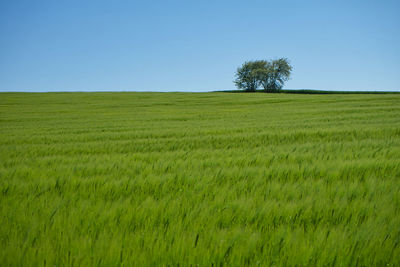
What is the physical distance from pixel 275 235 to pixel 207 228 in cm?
45

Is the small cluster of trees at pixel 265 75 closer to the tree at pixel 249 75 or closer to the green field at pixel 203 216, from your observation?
the tree at pixel 249 75

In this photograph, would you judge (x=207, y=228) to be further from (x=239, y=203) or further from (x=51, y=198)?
(x=51, y=198)

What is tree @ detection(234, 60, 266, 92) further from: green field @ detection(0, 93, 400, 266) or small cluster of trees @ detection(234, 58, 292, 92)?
green field @ detection(0, 93, 400, 266)

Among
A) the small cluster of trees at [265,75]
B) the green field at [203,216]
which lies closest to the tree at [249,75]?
the small cluster of trees at [265,75]

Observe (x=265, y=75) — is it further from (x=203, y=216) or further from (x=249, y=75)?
(x=203, y=216)

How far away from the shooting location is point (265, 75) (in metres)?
79.9

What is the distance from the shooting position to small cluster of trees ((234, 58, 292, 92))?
79.8m

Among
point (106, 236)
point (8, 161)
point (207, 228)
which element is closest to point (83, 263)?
point (106, 236)

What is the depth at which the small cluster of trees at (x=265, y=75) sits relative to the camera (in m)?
79.8

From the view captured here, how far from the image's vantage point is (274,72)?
80625mm

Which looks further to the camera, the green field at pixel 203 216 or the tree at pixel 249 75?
the tree at pixel 249 75

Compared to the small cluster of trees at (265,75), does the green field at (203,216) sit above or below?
below

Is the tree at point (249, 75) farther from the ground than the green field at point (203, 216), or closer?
farther from the ground

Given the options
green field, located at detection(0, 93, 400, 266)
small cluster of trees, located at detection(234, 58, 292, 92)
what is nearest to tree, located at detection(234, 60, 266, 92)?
small cluster of trees, located at detection(234, 58, 292, 92)
